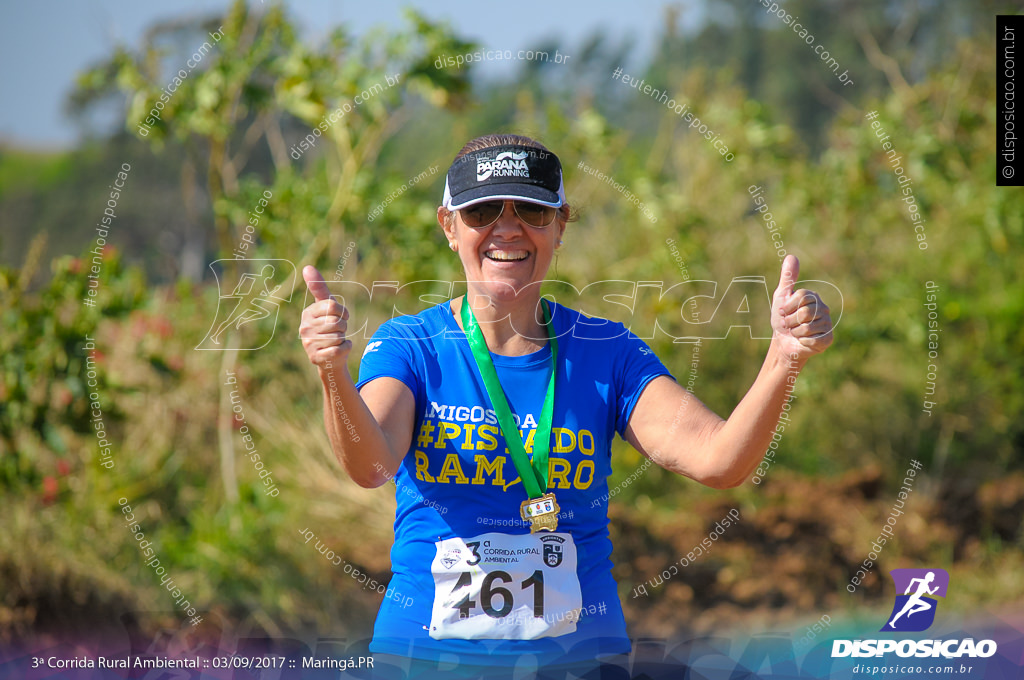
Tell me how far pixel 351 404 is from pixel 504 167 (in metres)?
0.72

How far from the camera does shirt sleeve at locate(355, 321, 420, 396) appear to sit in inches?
83.3

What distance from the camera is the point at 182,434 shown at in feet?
16.9

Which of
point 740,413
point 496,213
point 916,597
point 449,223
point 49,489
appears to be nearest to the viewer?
point 740,413

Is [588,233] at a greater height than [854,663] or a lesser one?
greater

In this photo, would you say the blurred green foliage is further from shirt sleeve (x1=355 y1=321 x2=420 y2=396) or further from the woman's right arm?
the woman's right arm

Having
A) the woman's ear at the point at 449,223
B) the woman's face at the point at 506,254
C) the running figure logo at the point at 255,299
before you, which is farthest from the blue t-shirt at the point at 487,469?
the running figure logo at the point at 255,299

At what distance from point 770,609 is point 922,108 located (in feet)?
11.0

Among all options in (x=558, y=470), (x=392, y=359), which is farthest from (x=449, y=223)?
(x=558, y=470)

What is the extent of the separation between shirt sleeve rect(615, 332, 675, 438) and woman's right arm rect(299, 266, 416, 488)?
1.72 ft

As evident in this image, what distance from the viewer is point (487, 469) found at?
6.90ft

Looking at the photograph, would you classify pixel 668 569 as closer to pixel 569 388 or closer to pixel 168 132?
pixel 569 388

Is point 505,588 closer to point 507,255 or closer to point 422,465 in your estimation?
point 422,465

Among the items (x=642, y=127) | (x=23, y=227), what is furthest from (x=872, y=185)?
(x=23, y=227)

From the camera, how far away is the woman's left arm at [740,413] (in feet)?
6.28
